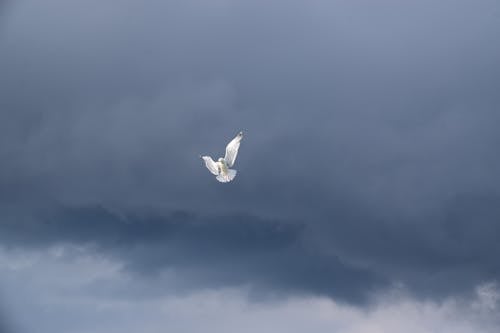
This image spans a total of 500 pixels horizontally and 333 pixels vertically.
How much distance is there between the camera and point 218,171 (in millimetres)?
171500

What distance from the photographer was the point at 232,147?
6644 inches

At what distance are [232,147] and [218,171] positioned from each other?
6371 mm

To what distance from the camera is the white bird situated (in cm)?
16862

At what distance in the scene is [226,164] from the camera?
171 meters

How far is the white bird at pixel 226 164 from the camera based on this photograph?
16862 cm
